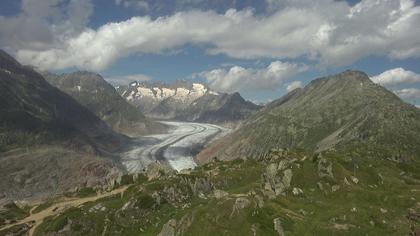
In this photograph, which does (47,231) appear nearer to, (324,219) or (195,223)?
(195,223)

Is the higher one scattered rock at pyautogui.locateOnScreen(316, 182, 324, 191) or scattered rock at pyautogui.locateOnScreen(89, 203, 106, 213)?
scattered rock at pyautogui.locateOnScreen(89, 203, 106, 213)

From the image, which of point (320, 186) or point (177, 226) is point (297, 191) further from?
point (177, 226)

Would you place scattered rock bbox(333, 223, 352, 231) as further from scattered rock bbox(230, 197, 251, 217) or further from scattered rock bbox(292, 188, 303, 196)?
scattered rock bbox(292, 188, 303, 196)

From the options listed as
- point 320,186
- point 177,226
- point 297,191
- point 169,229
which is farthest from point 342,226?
point 169,229

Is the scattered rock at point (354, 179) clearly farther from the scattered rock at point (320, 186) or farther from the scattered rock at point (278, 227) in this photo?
the scattered rock at point (278, 227)

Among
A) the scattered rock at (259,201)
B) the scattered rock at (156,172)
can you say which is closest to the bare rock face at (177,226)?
the scattered rock at (259,201)

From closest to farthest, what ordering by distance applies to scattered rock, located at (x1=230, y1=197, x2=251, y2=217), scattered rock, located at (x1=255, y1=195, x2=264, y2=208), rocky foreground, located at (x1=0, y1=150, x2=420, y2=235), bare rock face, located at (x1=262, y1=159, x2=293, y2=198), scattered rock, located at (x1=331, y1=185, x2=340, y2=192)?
rocky foreground, located at (x1=0, y1=150, x2=420, y2=235) → scattered rock, located at (x1=230, y1=197, x2=251, y2=217) → scattered rock, located at (x1=255, y1=195, x2=264, y2=208) → bare rock face, located at (x1=262, y1=159, x2=293, y2=198) → scattered rock, located at (x1=331, y1=185, x2=340, y2=192)

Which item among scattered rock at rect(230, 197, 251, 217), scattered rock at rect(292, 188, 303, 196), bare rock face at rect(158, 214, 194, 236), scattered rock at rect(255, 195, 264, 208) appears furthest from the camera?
scattered rock at rect(292, 188, 303, 196)

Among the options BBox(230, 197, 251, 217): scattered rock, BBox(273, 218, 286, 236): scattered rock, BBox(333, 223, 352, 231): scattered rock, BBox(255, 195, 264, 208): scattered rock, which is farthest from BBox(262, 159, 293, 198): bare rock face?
BBox(333, 223, 352, 231): scattered rock
